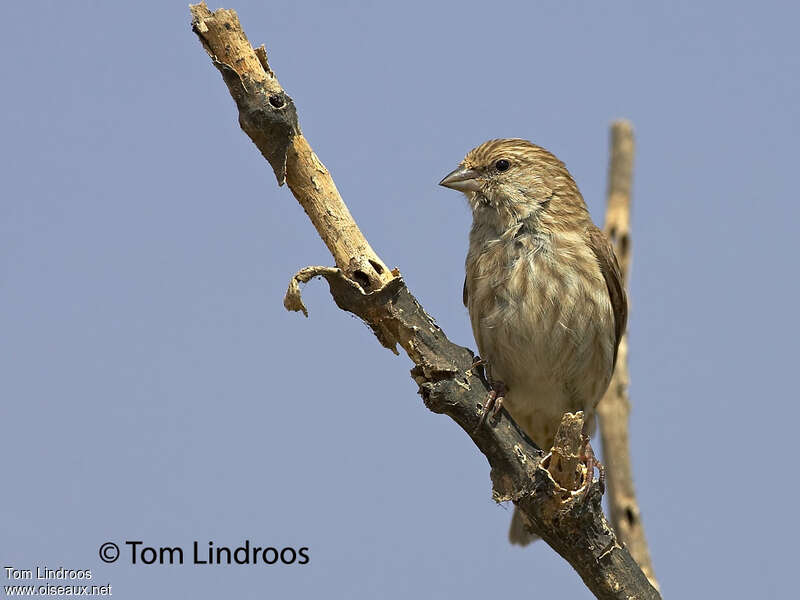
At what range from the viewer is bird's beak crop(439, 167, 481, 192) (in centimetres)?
687

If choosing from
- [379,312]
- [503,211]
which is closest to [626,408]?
[503,211]

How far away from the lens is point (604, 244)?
6676mm

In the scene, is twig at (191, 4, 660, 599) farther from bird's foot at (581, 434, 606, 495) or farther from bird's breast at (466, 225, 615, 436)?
bird's breast at (466, 225, 615, 436)

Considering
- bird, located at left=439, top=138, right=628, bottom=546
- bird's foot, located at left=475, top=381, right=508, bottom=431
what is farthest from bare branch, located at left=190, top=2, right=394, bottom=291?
bird, located at left=439, top=138, right=628, bottom=546

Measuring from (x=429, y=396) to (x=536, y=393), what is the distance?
1605 millimetres

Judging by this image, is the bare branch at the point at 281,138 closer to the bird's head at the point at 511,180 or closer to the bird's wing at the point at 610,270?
the bird's head at the point at 511,180

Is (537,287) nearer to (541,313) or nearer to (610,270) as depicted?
(541,313)

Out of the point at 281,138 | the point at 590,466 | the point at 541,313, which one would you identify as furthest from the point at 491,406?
the point at 281,138

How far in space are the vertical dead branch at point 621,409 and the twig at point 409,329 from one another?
8.03ft

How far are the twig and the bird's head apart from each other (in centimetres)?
A: 166

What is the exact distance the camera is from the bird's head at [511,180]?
22.0ft

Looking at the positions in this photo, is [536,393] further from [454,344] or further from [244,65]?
[244,65]

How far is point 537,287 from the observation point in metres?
6.27

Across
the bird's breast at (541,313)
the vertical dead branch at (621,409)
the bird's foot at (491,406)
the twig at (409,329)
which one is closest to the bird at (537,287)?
the bird's breast at (541,313)
